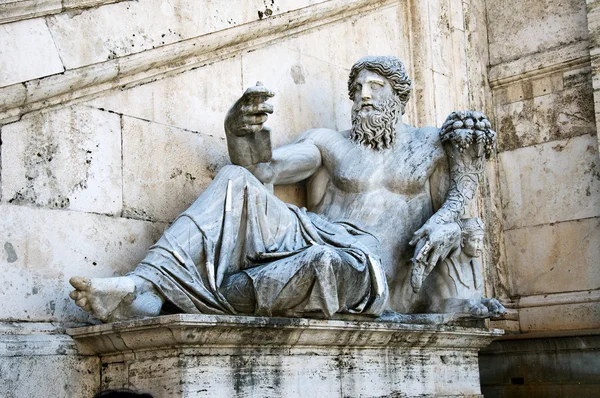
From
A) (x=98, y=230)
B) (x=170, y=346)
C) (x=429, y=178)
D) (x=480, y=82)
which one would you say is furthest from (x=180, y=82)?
(x=480, y=82)

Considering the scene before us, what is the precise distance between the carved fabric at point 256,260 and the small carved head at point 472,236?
2.79 feet

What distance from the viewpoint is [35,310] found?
4.92m

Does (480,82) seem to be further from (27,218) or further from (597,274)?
(27,218)

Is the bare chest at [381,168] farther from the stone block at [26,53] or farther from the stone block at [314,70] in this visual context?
the stone block at [26,53]

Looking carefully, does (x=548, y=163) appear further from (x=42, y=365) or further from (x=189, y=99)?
(x=42, y=365)

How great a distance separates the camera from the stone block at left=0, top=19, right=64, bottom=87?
5027 millimetres

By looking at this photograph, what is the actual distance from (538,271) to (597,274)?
533 mm

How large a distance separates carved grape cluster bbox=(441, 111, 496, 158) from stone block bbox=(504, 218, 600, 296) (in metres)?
2.14

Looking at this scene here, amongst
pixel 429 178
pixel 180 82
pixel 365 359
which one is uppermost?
pixel 180 82

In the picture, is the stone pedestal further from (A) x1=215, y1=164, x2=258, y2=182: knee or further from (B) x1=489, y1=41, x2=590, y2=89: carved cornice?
(B) x1=489, y1=41, x2=590, y2=89: carved cornice

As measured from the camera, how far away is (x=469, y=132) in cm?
607

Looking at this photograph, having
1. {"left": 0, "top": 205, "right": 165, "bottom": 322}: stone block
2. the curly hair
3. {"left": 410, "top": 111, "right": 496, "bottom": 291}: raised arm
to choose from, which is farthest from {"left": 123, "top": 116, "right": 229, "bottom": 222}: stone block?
{"left": 410, "top": 111, "right": 496, "bottom": 291}: raised arm

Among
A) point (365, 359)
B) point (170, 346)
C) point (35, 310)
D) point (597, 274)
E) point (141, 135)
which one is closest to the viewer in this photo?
point (170, 346)

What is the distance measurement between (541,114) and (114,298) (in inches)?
189
